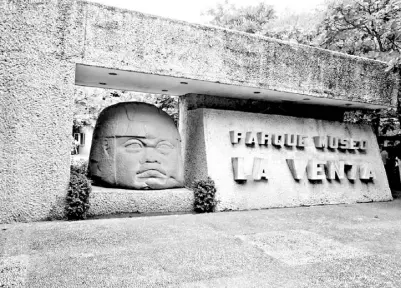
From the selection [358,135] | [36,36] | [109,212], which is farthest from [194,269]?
[358,135]

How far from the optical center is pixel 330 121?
902cm

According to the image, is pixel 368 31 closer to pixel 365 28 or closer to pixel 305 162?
pixel 365 28

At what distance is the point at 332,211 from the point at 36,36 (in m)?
6.51

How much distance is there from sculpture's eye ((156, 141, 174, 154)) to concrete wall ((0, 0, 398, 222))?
149cm

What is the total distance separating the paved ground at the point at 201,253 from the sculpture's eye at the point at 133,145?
4.87ft

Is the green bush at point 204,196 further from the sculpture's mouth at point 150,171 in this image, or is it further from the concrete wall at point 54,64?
the concrete wall at point 54,64

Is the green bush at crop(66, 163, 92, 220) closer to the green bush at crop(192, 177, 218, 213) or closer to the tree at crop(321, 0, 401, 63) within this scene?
the green bush at crop(192, 177, 218, 213)

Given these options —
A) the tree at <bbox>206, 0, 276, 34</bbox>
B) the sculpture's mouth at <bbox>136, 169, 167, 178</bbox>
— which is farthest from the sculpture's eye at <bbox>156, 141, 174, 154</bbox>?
the tree at <bbox>206, 0, 276, 34</bbox>

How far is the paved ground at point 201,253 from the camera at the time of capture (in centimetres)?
315

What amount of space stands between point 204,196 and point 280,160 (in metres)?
2.33

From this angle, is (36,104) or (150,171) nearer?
(36,104)

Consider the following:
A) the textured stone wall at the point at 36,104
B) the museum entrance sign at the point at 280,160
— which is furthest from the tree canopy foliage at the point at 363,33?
the textured stone wall at the point at 36,104

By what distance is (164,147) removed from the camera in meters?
7.00

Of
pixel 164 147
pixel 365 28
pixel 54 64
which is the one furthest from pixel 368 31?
pixel 54 64
